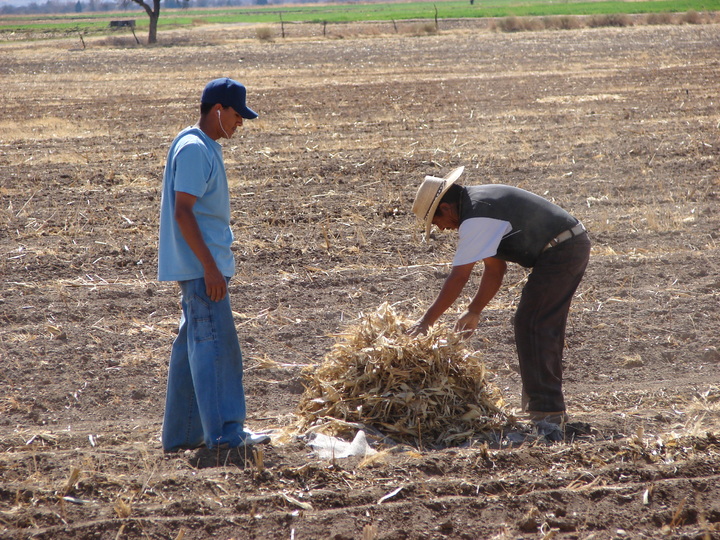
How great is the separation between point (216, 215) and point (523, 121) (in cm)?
1136

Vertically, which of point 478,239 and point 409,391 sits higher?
point 478,239

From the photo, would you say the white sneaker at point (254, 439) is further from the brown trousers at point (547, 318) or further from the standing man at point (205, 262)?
the brown trousers at point (547, 318)

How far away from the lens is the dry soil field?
3.73 metres

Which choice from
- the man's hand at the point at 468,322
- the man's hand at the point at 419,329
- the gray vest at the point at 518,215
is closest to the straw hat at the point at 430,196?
the gray vest at the point at 518,215

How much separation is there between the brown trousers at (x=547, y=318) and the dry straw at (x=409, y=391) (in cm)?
29

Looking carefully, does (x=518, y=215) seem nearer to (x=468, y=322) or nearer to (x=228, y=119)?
(x=468, y=322)

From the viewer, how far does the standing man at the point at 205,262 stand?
3967mm

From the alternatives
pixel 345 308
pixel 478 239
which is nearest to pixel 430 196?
pixel 478 239

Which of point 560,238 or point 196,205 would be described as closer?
point 196,205

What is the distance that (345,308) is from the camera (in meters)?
6.64

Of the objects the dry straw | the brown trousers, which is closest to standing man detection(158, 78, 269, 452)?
the dry straw

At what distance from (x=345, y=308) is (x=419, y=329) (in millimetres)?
2104

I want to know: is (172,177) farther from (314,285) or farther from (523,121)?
(523,121)

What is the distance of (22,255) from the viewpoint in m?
7.83
